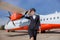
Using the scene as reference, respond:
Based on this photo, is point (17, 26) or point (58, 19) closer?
point (58, 19)

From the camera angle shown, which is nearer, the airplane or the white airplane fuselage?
the airplane

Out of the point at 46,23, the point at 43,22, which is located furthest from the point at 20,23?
the point at 46,23

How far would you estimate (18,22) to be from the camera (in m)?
15.5

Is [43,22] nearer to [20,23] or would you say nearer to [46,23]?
[46,23]

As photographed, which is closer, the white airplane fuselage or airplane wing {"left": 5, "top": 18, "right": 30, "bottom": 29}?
the white airplane fuselage

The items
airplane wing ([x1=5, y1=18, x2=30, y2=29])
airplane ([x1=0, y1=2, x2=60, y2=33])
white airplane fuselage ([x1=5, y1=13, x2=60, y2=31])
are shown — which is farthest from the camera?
airplane wing ([x1=5, y1=18, x2=30, y2=29])

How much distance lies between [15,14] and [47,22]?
101 inches

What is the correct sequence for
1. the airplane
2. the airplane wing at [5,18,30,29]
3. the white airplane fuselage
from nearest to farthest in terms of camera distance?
the airplane, the white airplane fuselage, the airplane wing at [5,18,30,29]

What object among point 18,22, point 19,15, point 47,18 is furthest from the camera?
point 18,22

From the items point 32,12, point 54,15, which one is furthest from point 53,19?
point 32,12

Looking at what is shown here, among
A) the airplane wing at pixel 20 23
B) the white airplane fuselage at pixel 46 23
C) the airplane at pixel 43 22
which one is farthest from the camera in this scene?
the airplane wing at pixel 20 23

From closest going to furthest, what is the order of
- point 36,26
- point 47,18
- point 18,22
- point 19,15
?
point 36,26 → point 19,15 → point 47,18 → point 18,22

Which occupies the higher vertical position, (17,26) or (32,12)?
(32,12)

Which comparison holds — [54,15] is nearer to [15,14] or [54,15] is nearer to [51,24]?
[51,24]
